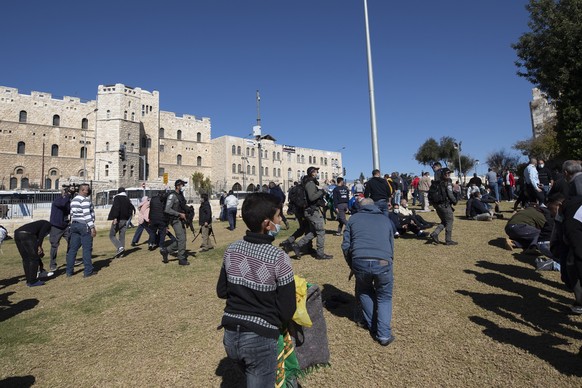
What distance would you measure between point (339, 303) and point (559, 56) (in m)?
17.3

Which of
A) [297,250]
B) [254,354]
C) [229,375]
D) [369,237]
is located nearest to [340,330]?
[369,237]

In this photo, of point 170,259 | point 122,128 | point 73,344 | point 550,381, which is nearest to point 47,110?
point 122,128

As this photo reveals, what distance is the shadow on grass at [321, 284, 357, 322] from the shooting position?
4.54m

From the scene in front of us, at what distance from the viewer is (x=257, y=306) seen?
6.93 feet

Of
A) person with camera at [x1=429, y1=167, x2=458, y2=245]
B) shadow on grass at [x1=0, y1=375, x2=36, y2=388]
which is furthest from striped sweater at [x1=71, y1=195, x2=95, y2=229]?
person with camera at [x1=429, y1=167, x2=458, y2=245]

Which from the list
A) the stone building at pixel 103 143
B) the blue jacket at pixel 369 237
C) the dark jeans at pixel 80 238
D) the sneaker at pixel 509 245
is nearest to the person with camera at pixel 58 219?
the dark jeans at pixel 80 238

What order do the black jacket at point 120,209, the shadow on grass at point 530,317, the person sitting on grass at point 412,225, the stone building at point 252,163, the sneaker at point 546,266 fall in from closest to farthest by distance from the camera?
the shadow on grass at point 530,317 < the sneaker at point 546,266 < the black jacket at point 120,209 < the person sitting on grass at point 412,225 < the stone building at point 252,163

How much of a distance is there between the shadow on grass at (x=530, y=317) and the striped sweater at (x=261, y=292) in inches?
107

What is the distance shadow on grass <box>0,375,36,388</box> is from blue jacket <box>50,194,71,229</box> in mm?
5244

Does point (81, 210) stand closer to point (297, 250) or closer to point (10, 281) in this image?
point (10, 281)

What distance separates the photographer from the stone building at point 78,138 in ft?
168

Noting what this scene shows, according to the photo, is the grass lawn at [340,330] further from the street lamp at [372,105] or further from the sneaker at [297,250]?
the street lamp at [372,105]

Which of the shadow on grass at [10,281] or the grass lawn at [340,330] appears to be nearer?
the grass lawn at [340,330]

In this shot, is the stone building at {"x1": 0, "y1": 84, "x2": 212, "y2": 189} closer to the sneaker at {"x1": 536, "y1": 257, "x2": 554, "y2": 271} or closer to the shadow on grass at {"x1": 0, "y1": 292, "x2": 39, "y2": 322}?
the shadow on grass at {"x1": 0, "y1": 292, "x2": 39, "y2": 322}
